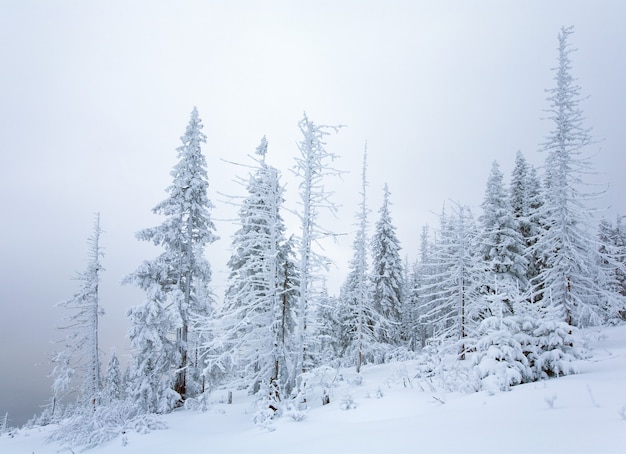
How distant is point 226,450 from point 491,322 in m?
7.79

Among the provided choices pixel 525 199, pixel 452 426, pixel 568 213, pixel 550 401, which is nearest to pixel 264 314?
pixel 452 426

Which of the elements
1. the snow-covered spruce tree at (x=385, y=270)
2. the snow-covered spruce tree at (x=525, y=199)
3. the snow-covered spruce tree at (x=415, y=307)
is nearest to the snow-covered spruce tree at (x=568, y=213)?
the snow-covered spruce tree at (x=525, y=199)

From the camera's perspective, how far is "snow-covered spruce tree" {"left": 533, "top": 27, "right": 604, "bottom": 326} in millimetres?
19469

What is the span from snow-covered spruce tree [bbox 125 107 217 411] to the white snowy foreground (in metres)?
6.00

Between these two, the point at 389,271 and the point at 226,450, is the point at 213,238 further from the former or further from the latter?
the point at 389,271

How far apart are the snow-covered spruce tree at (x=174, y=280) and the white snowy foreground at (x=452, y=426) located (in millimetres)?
6001

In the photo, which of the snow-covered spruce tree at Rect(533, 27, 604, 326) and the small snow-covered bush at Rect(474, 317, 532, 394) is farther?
the snow-covered spruce tree at Rect(533, 27, 604, 326)

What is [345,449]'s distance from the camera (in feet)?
19.0

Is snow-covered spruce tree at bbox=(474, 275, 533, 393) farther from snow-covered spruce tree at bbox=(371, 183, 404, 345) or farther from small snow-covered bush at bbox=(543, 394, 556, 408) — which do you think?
snow-covered spruce tree at bbox=(371, 183, 404, 345)

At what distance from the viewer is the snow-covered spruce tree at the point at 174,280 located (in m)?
18.4

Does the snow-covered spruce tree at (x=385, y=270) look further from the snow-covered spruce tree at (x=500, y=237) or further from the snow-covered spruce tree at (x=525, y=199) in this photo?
the snow-covered spruce tree at (x=525, y=199)

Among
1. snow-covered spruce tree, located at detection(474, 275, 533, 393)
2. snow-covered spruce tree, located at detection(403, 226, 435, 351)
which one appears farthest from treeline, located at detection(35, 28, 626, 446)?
snow-covered spruce tree, located at detection(403, 226, 435, 351)

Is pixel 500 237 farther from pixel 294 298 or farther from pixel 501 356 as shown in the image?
pixel 501 356

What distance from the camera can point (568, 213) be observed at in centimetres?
1984
